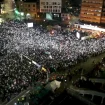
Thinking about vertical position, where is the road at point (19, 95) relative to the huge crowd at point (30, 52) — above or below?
below

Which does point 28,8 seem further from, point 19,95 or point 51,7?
point 19,95

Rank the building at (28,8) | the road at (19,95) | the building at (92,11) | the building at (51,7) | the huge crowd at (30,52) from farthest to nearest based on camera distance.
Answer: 1. the building at (28,8)
2. the building at (51,7)
3. the building at (92,11)
4. the huge crowd at (30,52)
5. the road at (19,95)

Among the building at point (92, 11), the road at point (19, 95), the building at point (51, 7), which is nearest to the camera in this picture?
the road at point (19, 95)

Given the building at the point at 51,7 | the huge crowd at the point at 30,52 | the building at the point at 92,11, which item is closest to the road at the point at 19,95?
the huge crowd at the point at 30,52

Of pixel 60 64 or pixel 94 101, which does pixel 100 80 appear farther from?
pixel 60 64

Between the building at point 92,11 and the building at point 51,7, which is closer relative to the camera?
the building at point 92,11

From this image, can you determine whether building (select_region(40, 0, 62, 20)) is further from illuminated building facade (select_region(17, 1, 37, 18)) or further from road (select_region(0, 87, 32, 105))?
road (select_region(0, 87, 32, 105))

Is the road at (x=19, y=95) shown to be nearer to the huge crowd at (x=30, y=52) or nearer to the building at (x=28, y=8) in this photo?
the huge crowd at (x=30, y=52)

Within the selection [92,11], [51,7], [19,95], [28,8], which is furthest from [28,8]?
[19,95]
